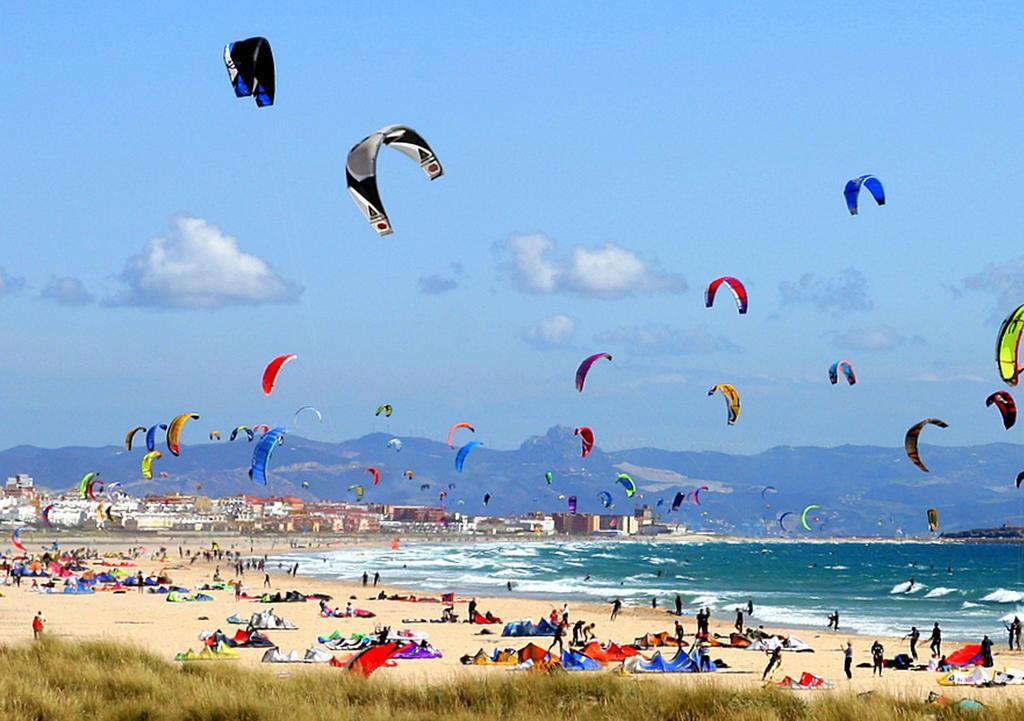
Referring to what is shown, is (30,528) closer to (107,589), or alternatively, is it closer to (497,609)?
(107,589)

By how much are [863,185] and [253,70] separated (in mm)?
14365

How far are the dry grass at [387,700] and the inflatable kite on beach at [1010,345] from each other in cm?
885

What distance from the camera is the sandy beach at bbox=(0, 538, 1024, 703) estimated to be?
2116 cm

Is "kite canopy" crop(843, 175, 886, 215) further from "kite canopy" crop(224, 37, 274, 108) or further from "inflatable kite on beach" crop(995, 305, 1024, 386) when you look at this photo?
"kite canopy" crop(224, 37, 274, 108)

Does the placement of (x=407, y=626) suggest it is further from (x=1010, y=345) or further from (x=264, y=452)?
(x=1010, y=345)

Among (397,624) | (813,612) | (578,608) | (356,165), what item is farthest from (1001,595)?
(356,165)

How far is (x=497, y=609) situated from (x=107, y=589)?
1356cm

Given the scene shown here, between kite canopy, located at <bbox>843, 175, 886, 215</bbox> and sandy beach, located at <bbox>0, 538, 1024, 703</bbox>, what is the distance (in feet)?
27.8

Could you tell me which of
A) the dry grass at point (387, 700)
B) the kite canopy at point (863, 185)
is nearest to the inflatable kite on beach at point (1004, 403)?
the kite canopy at point (863, 185)

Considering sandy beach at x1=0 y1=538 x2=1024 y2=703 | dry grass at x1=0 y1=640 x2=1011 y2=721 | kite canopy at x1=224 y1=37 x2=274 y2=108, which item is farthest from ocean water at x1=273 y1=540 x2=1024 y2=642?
kite canopy at x1=224 y1=37 x2=274 y2=108

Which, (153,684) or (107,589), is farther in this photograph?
(107,589)

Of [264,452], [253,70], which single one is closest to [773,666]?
[253,70]

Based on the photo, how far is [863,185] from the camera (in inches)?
1066

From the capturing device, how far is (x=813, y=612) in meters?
43.8
